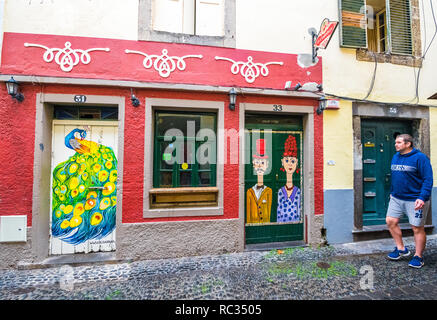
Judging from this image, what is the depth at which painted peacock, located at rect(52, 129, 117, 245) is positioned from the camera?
405 centimetres

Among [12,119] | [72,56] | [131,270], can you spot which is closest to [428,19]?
[72,56]

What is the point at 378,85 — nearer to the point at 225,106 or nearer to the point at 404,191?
the point at 404,191

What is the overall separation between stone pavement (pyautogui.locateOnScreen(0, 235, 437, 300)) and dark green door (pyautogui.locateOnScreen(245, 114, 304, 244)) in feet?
1.99

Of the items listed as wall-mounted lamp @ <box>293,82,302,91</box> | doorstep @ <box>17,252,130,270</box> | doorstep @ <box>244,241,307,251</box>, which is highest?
wall-mounted lamp @ <box>293,82,302,91</box>

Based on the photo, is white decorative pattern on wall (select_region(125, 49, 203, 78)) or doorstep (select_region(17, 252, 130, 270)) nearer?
doorstep (select_region(17, 252, 130, 270))

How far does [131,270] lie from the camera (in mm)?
3578

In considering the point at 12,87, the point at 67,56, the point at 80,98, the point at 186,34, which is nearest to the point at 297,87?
the point at 186,34

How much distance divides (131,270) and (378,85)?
6215mm

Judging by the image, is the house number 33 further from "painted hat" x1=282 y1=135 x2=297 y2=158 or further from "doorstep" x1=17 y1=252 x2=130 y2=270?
"doorstep" x1=17 y1=252 x2=130 y2=270

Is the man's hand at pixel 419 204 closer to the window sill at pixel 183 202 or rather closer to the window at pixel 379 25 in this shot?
the window sill at pixel 183 202

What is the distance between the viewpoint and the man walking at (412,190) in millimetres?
3492

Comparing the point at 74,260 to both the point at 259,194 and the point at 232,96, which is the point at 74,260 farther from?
the point at 232,96

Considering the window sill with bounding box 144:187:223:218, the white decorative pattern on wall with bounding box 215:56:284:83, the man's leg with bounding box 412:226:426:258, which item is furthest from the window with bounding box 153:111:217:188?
the man's leg with bounding box 412:226:426:258

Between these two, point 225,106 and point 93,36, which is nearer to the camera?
point 93,36
